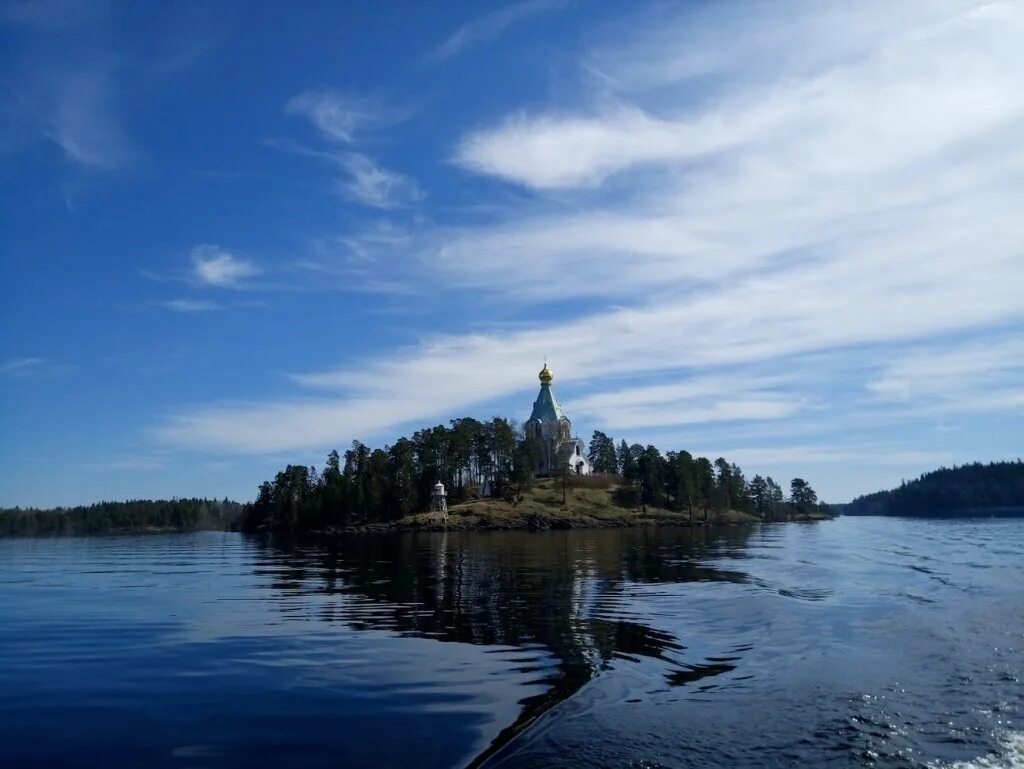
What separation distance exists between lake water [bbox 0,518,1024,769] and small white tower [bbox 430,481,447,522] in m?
125

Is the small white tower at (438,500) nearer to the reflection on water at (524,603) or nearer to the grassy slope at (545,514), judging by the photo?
the grassy slope at (545,514)

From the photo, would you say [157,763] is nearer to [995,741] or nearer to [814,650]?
[995,741]

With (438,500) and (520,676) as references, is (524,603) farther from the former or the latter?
(438,500)

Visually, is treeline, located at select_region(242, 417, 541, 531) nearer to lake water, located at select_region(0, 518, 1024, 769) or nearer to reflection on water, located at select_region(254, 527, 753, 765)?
reflection on water, located at select_region(254, 527, 753, 765)

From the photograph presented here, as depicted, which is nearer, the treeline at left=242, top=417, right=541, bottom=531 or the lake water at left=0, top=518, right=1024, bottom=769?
the lake water at left=0, top=518, right=1024, bottom=769

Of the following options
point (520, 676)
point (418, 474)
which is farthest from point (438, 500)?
point (520, 676)

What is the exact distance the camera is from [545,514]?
169250 mm

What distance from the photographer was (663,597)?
3834 cm

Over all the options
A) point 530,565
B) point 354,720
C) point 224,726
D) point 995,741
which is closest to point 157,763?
point 224,726

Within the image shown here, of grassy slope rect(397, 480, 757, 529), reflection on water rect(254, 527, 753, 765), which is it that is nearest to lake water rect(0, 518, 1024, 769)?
reflection on water rect(254, 527, 753, 765)

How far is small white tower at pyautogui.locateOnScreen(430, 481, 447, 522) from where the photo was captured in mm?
167625

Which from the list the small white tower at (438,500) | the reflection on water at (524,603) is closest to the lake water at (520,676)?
the reflection on water at (524,603)

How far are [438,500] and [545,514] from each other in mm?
26709

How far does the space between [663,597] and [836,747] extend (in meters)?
24.4
